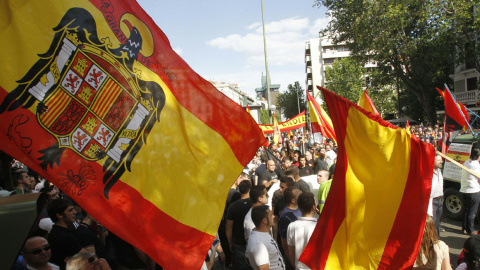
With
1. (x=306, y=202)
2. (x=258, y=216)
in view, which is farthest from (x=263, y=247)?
(x=306, y=202)

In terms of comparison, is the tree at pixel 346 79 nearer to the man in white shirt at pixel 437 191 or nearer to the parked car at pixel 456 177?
the parked car at pixel 456 177

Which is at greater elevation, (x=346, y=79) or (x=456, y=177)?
(x=346, y=79)

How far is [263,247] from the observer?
3766 millimetres

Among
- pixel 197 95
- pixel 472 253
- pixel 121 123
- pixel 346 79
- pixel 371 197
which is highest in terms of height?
pixel 346 79

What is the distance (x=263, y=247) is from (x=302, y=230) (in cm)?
46

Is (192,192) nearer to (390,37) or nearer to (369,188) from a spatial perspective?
(369,188)

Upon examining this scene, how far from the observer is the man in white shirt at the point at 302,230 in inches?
155

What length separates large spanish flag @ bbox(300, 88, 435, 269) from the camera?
10.7 feet

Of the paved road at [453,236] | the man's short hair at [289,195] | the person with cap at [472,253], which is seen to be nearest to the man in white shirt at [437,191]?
the paved road at [453,236]

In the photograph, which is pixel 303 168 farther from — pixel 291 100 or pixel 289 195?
pixel 291 100

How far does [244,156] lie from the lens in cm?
304

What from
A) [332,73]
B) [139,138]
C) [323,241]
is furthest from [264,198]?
[332,73]

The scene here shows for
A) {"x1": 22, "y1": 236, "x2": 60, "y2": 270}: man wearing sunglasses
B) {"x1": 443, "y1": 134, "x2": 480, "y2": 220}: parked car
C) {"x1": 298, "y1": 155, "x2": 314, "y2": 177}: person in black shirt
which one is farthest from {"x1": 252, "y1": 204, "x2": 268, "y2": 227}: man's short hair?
{"x1": 443, "y1": 134, "x2": 480, "y2": 220}: parked car

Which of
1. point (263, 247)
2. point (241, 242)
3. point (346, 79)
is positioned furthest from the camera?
point (346, 79)
